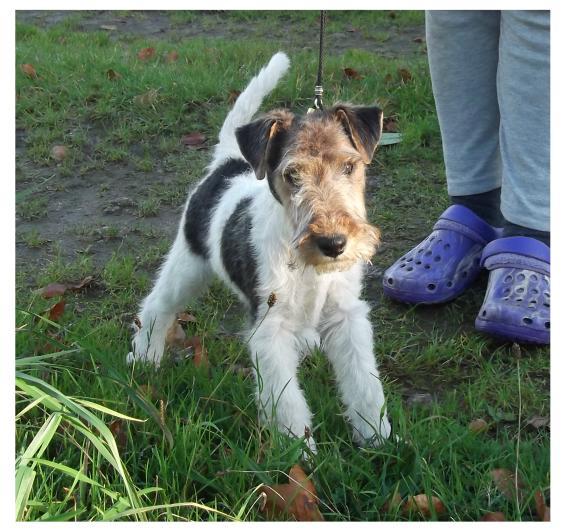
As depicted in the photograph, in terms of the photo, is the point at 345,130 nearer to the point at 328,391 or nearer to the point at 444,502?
the point at 328,391

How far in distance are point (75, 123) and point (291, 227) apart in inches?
141

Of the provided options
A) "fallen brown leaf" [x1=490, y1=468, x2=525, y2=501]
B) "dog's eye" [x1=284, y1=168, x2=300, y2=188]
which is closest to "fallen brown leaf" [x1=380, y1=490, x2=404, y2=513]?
"fallen brown leaf" [x1=490, y1=468, x2=525, y2=501]

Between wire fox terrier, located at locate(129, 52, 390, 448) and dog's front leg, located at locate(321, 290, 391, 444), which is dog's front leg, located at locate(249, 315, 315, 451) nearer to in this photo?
wire fox terrier, located at locate(129, 52, 390, 448)

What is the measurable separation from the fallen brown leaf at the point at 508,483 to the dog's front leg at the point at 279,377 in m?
0.65

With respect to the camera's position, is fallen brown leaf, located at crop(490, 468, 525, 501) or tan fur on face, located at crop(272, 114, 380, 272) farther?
tan fur on face, located at crop(272, 114, 380, 272)

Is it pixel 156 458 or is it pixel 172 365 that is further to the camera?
pixel 172 365

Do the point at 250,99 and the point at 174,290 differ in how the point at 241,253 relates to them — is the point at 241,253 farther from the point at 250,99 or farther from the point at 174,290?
the point at 250,99

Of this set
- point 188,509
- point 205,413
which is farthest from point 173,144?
point 188,509

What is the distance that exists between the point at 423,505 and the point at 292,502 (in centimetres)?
41

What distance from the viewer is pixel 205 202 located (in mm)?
3834

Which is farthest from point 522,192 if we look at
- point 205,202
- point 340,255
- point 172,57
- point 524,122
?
point 172,57

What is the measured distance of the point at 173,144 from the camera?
19.0 ft

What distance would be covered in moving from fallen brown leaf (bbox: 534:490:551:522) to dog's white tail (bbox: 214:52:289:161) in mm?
2259

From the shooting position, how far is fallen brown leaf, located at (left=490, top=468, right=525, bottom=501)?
245 cm
